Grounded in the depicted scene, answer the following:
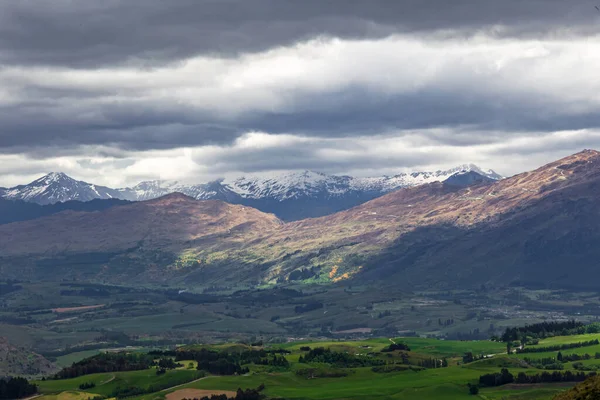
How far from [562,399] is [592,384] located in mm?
4730

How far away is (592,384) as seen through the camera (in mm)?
132375

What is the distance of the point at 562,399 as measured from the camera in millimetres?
135000
